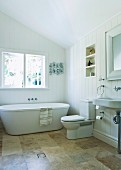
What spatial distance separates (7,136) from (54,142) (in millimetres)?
1102

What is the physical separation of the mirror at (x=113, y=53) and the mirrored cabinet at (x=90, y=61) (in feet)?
1.78

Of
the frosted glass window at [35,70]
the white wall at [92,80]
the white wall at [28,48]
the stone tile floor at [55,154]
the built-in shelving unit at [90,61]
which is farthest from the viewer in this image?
the frosted glass window at [35,70]

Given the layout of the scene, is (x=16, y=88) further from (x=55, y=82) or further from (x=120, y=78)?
(x=120, y=78)

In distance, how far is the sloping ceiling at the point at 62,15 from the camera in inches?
104

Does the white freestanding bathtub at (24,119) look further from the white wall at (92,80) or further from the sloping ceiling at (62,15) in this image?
the sloping ceiling at (62,15)

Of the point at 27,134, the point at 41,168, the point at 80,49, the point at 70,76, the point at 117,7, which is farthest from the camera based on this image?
the point at 70,76

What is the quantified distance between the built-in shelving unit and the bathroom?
10 cm

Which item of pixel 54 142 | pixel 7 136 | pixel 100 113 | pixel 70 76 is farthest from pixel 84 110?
pixel 7 136

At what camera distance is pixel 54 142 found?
2.85 m

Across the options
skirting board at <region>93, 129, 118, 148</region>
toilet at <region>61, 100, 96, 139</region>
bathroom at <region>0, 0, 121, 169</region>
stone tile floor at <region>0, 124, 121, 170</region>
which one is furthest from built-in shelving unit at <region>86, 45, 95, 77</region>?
stone tile floor at <region>0, 124, 121, 170</region>

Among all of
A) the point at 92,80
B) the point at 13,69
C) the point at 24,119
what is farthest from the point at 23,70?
the point at 92,80

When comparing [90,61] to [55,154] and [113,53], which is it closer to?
[113,53]

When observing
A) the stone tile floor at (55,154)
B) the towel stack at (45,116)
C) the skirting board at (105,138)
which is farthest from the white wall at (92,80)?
the towel stack at (45,116)

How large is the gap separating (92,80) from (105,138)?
121 centimetres
